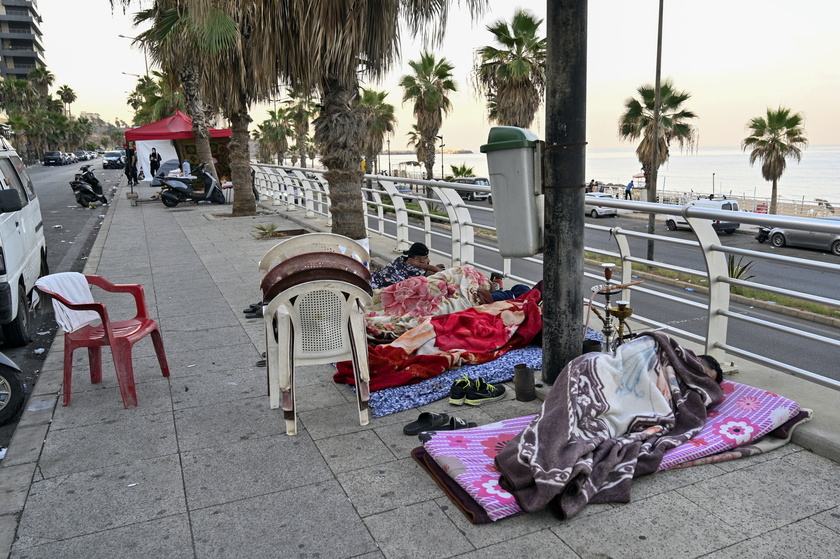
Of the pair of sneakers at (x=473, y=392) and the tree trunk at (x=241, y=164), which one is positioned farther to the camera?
the tree trunk at (x=241, y=164)

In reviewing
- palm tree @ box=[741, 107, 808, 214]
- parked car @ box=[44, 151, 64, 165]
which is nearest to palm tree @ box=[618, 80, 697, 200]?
palm tree @ box=[741, 107, 808, 214]

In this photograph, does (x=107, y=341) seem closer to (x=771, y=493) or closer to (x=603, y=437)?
(x=603, y=437)

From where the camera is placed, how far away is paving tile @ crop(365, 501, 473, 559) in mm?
2766

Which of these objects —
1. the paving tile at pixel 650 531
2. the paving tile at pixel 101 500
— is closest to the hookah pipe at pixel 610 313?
the paving tile at pixel 650 531

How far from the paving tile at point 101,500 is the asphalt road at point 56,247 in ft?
4.35

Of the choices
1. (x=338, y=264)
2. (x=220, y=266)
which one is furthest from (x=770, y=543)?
(x=220, y=266)

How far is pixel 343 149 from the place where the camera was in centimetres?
907

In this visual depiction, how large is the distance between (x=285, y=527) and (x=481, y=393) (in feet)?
5.94

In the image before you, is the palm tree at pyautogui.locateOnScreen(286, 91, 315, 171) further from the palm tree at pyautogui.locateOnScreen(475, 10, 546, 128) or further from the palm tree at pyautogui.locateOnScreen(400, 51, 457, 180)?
the palm tree at pyautogui.locateOnScreen(475, 10, 546, 128)

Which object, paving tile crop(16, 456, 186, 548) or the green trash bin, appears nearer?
paving tile crop(16, 456, 186, 548)

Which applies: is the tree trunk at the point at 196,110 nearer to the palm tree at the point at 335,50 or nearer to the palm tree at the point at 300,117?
the palm tree at the point at 335,50

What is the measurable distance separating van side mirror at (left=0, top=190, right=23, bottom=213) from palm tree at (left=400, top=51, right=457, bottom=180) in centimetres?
3927

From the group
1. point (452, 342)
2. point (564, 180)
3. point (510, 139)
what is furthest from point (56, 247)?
point (564, 180)

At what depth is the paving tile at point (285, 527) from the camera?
2811 millimetres
